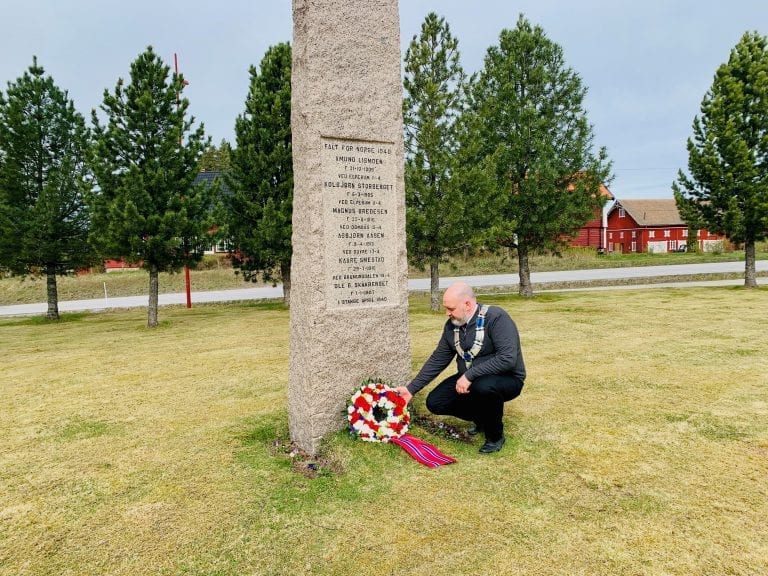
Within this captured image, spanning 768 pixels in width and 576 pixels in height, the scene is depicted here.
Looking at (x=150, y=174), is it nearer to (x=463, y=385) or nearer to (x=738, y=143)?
(x=463, y=385)

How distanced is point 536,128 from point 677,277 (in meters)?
12.5

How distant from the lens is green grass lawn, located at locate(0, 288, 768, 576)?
3.13 meters

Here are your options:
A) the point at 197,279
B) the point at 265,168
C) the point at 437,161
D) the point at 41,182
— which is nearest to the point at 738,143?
the point at 437,161

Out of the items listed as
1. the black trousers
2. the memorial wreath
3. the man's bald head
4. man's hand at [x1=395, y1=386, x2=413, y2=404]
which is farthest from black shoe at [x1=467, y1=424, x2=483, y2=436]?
the man's bald head

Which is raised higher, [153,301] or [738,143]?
[738,143]

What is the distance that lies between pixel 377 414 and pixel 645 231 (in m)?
55.5

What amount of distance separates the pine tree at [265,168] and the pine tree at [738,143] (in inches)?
561

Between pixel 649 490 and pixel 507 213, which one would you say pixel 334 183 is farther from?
pixel 507 213

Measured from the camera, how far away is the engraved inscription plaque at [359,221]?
4797 mm

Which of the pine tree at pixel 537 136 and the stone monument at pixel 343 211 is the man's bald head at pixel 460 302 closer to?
the stone monument at pixel 343 211

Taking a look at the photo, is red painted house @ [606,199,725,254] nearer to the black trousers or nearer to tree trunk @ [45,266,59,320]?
tree trunk @ [45,266,59,320]

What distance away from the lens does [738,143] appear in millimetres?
17203

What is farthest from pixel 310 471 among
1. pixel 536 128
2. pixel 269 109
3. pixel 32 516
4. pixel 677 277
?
pixel 677 277

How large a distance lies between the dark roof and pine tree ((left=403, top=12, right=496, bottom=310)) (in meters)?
44.7
